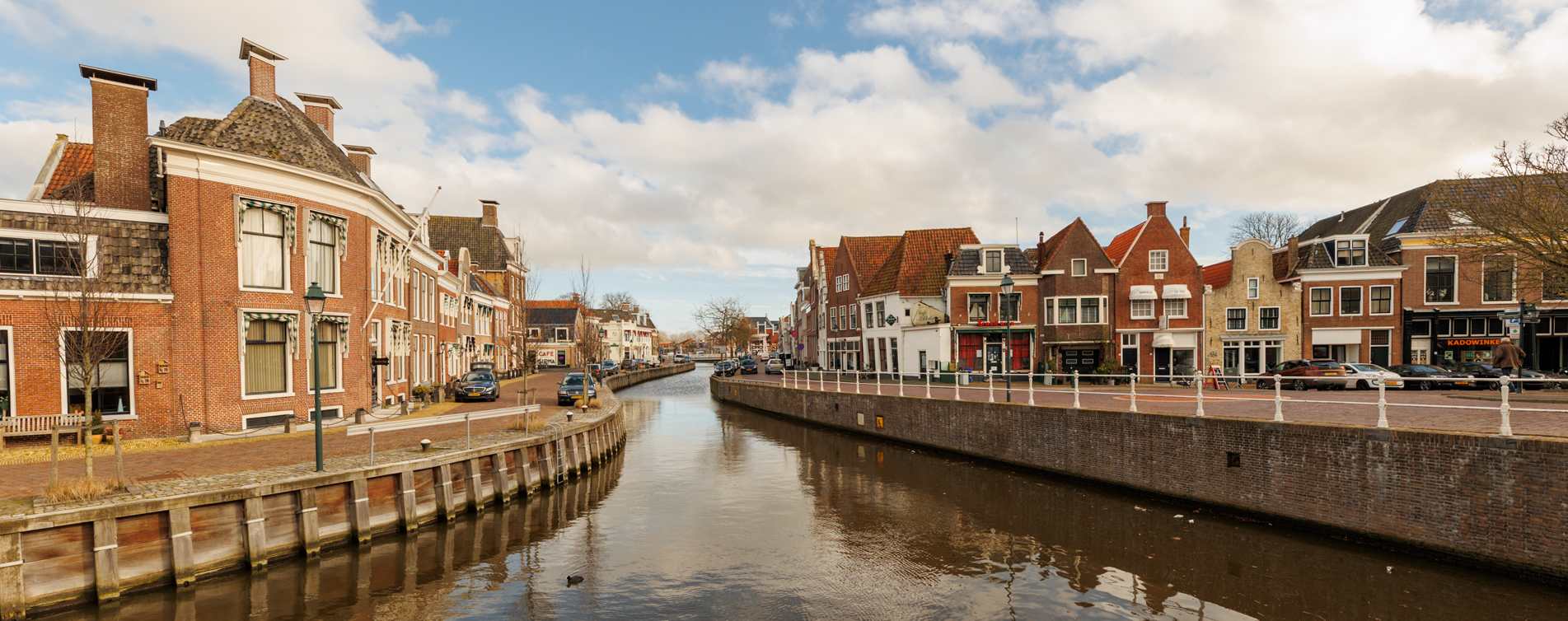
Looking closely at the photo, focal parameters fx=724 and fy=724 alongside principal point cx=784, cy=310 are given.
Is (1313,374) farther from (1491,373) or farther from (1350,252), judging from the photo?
(1350,252)

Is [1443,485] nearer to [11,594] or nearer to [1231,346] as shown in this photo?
[11,594]

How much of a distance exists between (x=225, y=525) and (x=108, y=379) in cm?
1110

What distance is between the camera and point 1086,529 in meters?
16.0

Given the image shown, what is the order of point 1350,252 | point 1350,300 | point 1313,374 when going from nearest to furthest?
point 1313,374
point 1350,300
point 1350,252

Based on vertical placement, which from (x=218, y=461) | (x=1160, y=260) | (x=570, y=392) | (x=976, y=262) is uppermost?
(x=976, y=262)

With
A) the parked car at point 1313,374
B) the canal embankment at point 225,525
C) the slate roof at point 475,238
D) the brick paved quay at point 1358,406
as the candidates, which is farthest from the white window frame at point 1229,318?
the slate roof at point 475,238

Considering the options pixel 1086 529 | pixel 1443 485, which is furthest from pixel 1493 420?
pixel 1086 529

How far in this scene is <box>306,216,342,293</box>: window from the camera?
2288 centimetres

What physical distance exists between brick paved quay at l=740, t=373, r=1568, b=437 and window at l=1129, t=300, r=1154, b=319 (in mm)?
10120

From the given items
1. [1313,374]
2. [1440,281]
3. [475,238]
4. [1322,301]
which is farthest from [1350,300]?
[475,238]

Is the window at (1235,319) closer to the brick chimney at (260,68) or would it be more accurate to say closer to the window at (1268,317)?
the window at (1268,317)

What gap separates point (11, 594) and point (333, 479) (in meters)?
4.46

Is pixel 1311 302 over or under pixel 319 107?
under

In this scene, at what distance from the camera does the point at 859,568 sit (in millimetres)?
13664
